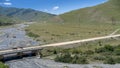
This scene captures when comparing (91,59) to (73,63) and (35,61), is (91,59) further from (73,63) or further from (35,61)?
(35,61)

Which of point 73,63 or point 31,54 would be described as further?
point 31,54

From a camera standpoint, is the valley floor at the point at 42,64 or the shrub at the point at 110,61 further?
the shrub at the point at 110,61

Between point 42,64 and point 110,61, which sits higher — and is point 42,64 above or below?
above

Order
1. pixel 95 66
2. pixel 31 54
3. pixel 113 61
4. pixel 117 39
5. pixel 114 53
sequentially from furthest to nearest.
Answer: pixel 117 39 < pixel 31 54 < pixel 114 53 < pixel 113 61 < pixel 95 66

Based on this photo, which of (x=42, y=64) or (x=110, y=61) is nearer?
(x=110, y=61)

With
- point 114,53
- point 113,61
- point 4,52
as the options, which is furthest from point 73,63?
point 4,52

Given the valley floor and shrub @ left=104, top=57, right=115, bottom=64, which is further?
shrub @ left=104, top=57, right=115, bottom=64

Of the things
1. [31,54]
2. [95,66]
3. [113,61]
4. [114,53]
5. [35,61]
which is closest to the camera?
[95,66]

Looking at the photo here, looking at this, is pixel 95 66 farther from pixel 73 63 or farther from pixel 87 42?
pixel 87 42

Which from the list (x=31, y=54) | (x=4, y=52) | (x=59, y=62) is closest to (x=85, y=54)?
(x=59, y=62)
